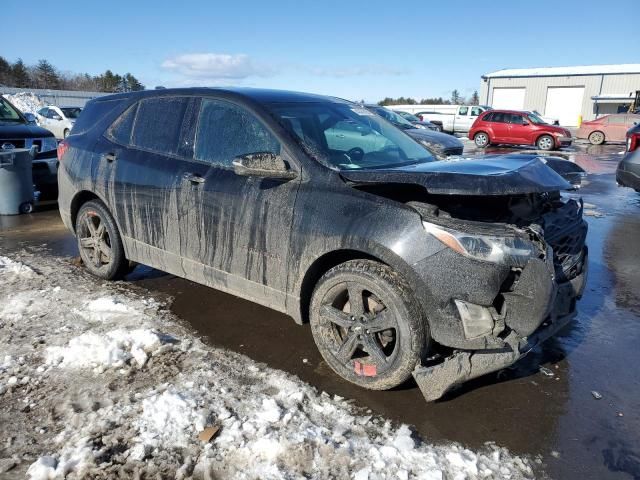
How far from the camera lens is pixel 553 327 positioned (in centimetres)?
307

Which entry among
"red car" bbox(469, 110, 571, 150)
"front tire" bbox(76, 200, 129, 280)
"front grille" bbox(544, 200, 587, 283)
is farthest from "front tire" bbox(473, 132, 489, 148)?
"front tire" bbox(76, 200, 129, 280)

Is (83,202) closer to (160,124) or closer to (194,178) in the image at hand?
(160,124)

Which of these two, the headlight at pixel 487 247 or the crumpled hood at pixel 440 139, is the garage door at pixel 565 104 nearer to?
the crumpled hood at pixel 440 139

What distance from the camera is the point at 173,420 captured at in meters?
2.78

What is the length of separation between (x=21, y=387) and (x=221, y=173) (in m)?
1.87

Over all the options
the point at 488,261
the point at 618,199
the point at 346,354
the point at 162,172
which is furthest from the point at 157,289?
the point at 618,199

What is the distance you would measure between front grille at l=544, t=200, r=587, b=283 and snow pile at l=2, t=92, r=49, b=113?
3618 cm

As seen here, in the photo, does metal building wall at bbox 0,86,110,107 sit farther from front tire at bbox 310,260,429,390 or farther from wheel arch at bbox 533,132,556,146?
front tire at bbox 310,260,429,390

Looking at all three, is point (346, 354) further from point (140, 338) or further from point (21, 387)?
point (21, 387)

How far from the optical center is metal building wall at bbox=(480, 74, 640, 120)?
41.3 meters

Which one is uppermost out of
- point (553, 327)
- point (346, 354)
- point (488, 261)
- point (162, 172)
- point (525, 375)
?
point (162, 172)

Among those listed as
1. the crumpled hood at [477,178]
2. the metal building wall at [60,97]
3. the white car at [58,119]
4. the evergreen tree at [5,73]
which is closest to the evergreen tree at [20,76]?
the evergreen tree at [5,73]

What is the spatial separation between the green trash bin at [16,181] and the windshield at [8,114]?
2085 millimetres

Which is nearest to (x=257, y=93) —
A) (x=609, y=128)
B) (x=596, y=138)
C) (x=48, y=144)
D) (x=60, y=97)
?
(x=48, y=144)
